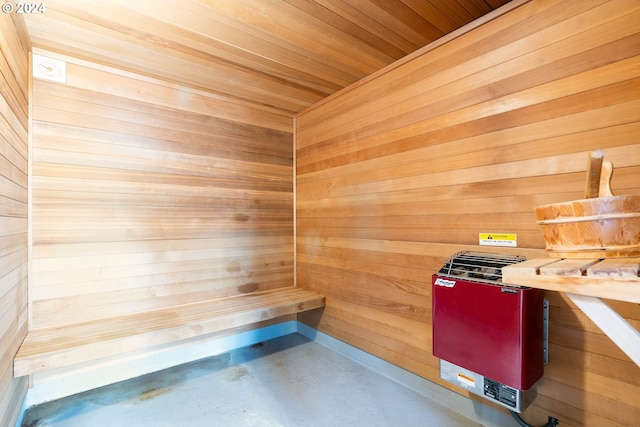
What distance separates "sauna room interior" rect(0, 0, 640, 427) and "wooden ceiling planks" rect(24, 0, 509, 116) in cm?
1

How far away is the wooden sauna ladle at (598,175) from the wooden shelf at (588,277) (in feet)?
0.81

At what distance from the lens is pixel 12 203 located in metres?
1.61

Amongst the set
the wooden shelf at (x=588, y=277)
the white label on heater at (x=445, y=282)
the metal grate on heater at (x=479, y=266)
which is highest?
the wooden shelf at (x=588, y=277)

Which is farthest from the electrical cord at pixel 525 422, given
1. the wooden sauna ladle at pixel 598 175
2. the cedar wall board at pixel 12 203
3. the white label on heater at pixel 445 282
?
the cedar wall board at pixel 12 203

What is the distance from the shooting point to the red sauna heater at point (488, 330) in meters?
1.34

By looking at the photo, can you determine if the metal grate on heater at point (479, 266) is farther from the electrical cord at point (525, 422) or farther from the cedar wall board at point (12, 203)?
the cedar wall board at point (12, 203)

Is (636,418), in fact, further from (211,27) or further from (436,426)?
(211,27)

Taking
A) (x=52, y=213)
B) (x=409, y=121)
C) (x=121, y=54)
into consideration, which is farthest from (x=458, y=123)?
(x=52, y=213)

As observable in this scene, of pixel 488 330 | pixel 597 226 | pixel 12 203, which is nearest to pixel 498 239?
pixel 488 330

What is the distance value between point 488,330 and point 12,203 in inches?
99.7

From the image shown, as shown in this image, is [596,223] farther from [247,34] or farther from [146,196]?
[146,196]

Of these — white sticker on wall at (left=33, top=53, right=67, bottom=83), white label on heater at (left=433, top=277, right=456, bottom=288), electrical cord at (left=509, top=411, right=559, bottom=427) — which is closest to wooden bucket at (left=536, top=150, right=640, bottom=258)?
white label on heater at (left=433, top=277, right=456, bottom=288)

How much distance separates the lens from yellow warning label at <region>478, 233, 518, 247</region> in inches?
64.1

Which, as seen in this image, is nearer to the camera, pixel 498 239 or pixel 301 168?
pixel 498 239
